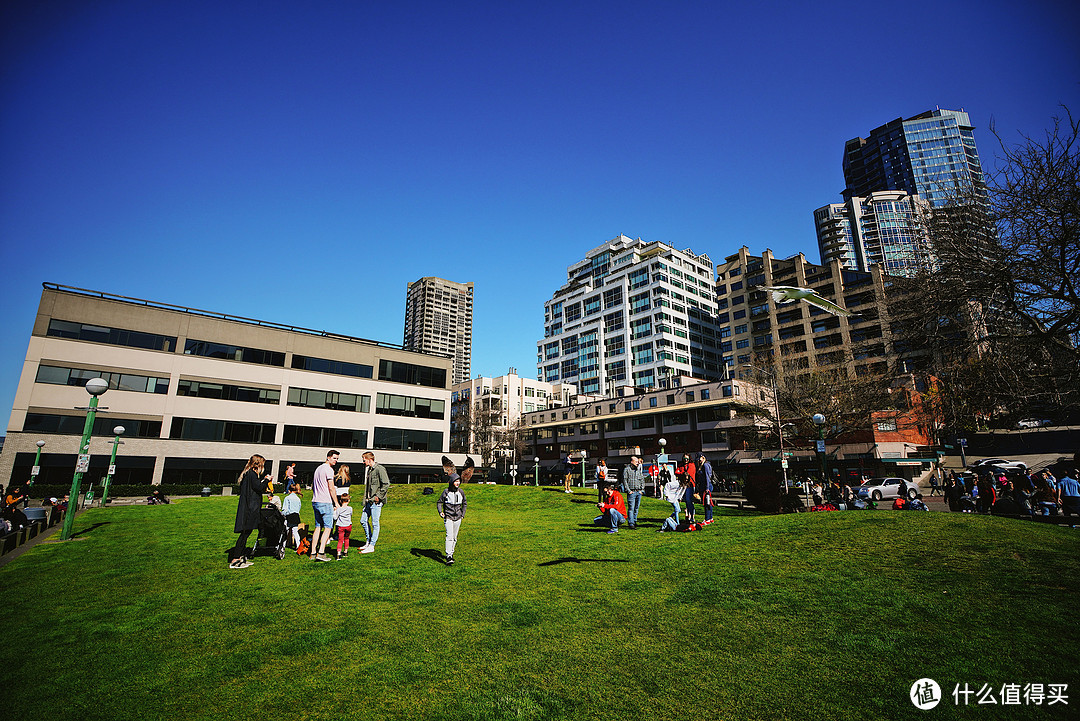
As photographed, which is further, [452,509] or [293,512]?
[293,512]

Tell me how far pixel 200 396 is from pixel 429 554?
145ft

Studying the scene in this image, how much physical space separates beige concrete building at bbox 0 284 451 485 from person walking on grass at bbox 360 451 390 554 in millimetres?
38048

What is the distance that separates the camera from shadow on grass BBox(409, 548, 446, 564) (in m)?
10.4

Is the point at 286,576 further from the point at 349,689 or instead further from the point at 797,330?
the point at 797,330

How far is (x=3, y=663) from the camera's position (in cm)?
493

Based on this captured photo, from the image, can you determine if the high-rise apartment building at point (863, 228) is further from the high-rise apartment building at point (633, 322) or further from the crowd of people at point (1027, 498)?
the crowd of people at point (1027, 498)

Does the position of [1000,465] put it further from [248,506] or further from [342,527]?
[248,506]

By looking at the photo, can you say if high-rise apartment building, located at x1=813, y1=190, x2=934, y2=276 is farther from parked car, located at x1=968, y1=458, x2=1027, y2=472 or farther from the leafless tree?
the leafless tree

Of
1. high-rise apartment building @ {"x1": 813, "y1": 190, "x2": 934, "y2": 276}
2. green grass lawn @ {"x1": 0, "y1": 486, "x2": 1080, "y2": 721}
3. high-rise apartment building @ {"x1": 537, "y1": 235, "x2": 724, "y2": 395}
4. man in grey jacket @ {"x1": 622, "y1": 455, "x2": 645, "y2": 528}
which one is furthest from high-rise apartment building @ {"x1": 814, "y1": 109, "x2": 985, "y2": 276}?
green grass lawn @ {"x1": 0, "y1": 486, "x2": 1080, "y2": 721}

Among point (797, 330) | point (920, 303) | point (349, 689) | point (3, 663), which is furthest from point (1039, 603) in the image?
point (797, 330)

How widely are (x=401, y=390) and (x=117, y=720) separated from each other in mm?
53080

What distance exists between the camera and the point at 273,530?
10.6 meters

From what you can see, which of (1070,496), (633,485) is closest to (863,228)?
(1070,496)

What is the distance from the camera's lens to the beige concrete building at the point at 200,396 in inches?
1528
